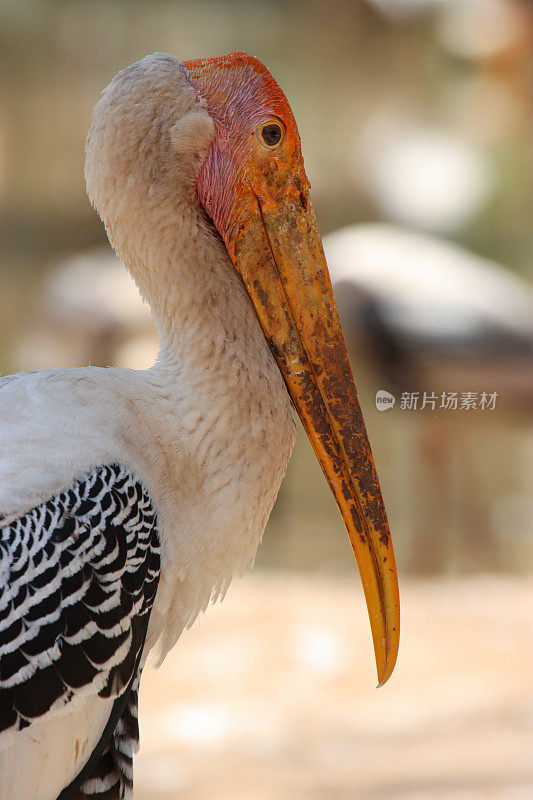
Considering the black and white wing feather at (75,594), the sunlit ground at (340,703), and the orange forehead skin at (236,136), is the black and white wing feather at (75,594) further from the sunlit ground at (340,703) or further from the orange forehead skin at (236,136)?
the sunlit ground at (340,703)

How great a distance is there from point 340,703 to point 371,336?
6.20ft

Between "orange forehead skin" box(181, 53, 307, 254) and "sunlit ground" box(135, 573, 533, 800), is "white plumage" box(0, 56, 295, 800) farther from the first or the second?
"sunlit ground" box(135, 573, 533, 800)

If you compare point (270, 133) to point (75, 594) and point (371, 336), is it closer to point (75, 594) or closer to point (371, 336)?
point (75, 594)

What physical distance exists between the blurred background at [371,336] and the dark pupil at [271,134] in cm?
209

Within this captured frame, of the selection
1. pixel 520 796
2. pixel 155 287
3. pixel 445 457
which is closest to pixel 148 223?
pixel 155 287

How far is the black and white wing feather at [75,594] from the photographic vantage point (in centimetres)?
116

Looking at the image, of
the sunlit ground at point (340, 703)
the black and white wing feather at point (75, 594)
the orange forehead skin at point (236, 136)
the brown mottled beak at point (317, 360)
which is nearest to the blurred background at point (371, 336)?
the sunlit ground at point (340, 703)

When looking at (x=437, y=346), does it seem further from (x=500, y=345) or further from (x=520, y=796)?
(x=520, y=796)

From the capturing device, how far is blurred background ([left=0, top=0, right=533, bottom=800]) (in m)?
3.32

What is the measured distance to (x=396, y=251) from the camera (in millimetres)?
4852
